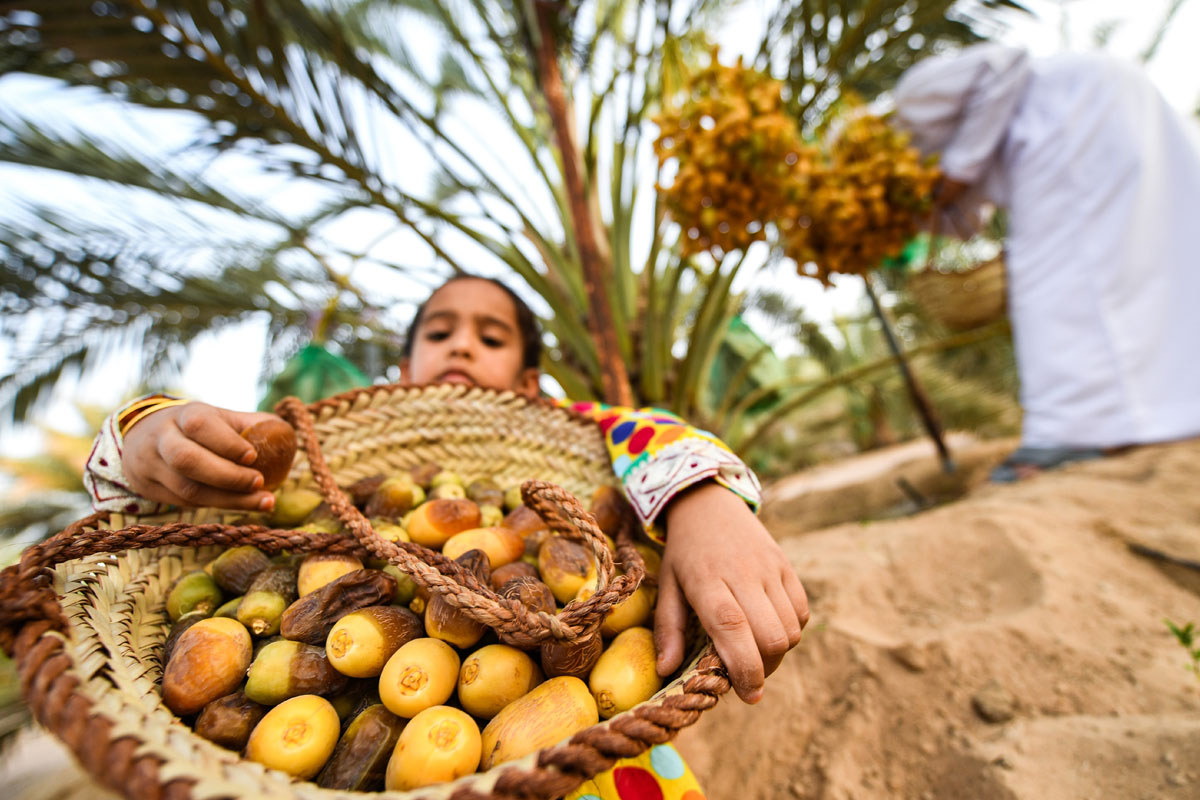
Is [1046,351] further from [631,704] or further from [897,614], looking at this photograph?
[631,704]

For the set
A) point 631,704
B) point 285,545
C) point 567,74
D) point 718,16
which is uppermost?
point 718,16

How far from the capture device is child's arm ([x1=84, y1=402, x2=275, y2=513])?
0.80 m

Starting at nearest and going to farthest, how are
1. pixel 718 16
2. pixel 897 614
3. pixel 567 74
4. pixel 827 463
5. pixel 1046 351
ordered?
pixel 897 614 < pixel 1046 351 < pixel 567 74 < pixel 718 16 < pixel 827 463

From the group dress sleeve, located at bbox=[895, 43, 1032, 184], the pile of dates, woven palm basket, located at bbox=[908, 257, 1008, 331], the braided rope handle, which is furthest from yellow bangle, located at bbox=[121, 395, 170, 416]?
dress sleeve, located at bbox=[895, 43, 1032, 184]

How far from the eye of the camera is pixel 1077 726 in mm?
928

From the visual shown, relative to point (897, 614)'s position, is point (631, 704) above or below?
above

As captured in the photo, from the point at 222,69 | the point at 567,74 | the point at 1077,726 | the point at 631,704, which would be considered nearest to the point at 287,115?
the point at 222,69

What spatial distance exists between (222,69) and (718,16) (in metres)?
3.07

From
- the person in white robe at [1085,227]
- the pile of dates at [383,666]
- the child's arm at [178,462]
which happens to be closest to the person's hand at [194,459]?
the child's arm at [178,462]

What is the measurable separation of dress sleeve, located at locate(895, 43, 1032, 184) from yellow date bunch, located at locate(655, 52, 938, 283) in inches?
24.4

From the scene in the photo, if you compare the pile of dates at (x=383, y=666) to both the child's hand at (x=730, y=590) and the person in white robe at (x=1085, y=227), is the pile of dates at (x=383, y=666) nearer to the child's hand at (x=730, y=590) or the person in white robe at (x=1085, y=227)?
the child's hand at (x=730, y=590)

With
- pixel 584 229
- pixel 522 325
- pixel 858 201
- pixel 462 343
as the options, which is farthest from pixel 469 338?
pixel 858 201

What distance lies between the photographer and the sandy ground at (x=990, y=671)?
877mm

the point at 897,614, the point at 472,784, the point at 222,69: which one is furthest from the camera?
the point at 222,69
